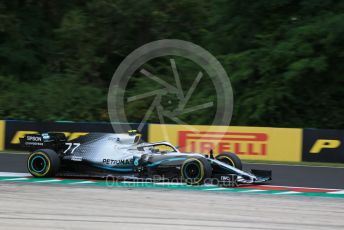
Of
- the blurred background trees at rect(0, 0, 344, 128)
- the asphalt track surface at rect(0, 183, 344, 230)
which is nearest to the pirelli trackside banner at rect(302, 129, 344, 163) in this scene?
the blurred background trees at rect(0, 0, 344, 128)

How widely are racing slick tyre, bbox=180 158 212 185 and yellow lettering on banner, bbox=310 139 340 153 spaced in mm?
6636

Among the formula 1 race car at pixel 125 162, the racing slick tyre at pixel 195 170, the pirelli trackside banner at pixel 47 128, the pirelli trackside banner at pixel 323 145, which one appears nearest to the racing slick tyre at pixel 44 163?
the formula 1 race car at pixel 125 162

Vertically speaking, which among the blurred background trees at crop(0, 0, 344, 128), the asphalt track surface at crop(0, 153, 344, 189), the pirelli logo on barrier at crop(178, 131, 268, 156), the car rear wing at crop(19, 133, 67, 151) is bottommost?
the asphalt track surface at crop(0, 153, 344, 189)

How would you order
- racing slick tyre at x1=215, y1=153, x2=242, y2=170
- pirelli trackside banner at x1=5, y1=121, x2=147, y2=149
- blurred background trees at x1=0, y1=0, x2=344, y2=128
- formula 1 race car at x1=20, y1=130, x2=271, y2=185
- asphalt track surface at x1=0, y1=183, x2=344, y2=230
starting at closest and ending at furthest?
asphalt track surface at x1=0, y1=183, x2=344, y2=230 < formula 1 race car at x1=20, y1=130, x2=271, y2=185 < racing slick tyre at x1=215, y1=153, x2=242, y2=170 < pirelli trackside banner at x1=5, y1=121, x2=147, y2=149 < blurred background trees at x1=0, y1=0, x2=344, y2=128

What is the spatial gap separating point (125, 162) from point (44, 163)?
165cm

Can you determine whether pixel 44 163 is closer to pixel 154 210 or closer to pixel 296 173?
pixel 154 210

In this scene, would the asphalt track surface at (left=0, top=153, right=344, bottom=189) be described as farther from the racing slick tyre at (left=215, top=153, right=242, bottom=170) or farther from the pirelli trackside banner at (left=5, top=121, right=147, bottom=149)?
the pirelli trackside banner at (left=5, top=121, right=147, bottom=149)

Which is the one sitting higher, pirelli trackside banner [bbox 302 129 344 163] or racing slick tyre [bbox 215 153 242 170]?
pirelli trackside banner [bbox 302 129 344 163]

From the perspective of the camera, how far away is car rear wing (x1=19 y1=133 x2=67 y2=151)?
12.9 meters

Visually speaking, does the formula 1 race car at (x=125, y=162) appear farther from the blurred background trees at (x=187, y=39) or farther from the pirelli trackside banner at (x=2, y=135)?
the blurred background trees at (x=187, y=39)

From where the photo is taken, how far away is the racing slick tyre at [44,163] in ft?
40.8

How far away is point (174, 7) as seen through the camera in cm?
3095

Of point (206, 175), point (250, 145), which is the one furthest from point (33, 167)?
point (250, 145)

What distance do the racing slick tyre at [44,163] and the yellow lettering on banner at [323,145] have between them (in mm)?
7896
